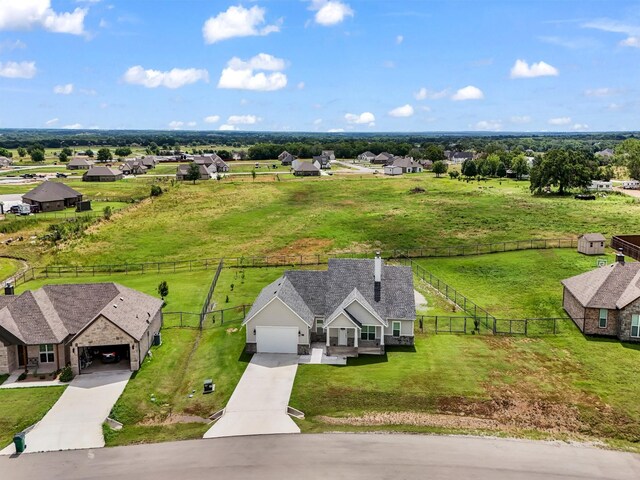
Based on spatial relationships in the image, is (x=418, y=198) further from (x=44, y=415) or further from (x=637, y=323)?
(x=44, y=415)

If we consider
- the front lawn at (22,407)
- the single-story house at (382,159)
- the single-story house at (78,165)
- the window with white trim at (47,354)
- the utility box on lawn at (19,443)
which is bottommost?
the front lawn at (22,407)

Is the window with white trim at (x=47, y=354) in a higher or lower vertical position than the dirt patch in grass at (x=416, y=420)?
higher

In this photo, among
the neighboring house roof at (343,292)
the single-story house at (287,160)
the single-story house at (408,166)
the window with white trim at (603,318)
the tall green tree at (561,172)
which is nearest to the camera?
the neighboring house roof at (343,292)

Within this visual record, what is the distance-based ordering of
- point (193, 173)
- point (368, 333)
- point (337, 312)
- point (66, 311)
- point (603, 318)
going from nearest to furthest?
point (66, 311) → point (337, 312) → point (368, 333) → point (603, 318) → point (193, 173)

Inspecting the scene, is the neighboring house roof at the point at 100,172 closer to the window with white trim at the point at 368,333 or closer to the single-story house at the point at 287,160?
the single-story house at the point at 287,160

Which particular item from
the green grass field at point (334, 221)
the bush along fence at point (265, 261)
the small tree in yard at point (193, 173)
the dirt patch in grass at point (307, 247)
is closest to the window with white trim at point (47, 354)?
the bush along fence at point (265, 261)

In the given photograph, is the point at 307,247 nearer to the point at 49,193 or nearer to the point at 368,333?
the point at 368,333

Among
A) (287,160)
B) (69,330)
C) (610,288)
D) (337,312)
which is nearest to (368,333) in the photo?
(337,312)

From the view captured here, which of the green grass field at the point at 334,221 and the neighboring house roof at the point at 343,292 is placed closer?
the neighboring house roof at the point at 343,292
